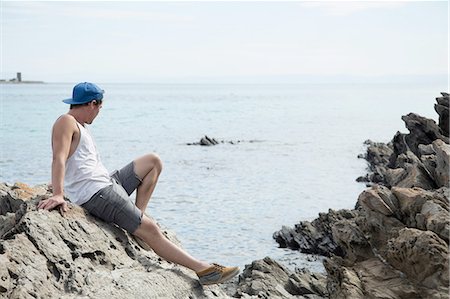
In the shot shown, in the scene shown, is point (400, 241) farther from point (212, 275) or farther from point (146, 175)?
point (146, 175)

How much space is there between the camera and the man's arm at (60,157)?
827 cm

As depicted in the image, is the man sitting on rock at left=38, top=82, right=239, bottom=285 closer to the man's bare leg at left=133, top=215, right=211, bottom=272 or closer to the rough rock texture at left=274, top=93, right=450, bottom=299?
the man's bare leg at left=133, top=215, right=211, bottom=272

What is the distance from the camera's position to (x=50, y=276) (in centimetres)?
758

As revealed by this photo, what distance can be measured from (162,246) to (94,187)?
1.10m

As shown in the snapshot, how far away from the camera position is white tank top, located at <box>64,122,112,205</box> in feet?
28.3

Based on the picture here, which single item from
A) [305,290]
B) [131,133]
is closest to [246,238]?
[305,290]

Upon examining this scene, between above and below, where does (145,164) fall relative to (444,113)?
above

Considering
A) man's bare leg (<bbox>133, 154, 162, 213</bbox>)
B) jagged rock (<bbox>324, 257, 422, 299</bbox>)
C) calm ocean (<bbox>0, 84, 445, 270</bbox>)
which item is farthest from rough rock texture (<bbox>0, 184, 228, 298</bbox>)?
calm ocean (<bbox>0, 84, 445, 270</bbox>)

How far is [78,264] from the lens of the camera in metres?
7.92

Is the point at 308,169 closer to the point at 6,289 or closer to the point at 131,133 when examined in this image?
the point at 131,133

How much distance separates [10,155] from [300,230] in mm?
32251

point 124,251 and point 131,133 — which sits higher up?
point 124,251

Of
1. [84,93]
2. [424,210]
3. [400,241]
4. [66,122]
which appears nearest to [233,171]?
[424,210]

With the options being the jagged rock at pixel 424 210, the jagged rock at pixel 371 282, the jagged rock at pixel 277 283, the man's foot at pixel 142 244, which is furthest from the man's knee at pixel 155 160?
the jagged rock at pixel 277 283
